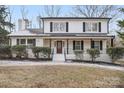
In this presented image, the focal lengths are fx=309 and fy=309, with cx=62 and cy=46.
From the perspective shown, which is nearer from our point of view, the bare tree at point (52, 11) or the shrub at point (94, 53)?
the shrub at point (94, 53)

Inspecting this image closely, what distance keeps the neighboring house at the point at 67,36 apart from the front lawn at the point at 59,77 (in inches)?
171

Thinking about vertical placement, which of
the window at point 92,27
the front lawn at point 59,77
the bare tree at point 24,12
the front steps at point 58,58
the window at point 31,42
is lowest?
the front lawn at point 59,77

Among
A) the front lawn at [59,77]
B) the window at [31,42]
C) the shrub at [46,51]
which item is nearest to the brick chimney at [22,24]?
the window at [31,42]

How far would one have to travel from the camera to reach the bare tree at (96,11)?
92.9 feet

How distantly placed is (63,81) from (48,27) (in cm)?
1049

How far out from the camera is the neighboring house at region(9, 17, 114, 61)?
22.1m

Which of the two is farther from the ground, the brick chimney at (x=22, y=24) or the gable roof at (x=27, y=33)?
the brick chimney at (x=22, y=24)

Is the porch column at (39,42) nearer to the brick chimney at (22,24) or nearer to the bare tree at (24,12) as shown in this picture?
the bare tree at (24,12)

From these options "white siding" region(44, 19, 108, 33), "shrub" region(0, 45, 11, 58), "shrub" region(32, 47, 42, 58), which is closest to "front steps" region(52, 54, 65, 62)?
"shrub" region(32, 47, 42, 58)
